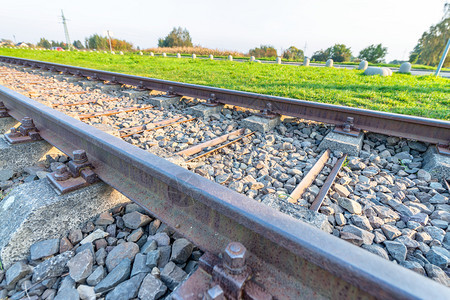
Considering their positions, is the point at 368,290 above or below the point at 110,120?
above

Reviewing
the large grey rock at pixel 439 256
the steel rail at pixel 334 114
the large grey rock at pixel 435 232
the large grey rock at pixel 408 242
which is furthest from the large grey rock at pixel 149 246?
the steel rail at pixel 334 114

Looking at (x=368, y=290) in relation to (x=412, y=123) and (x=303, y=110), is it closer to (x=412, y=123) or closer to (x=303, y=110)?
(x=412, y=123)

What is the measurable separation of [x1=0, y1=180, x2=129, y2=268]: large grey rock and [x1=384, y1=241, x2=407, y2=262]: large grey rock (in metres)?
2.07

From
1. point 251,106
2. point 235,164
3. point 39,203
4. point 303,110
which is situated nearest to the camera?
point 39,203

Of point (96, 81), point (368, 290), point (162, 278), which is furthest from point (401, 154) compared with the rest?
point (96, 81)

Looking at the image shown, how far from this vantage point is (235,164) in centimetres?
→ 273

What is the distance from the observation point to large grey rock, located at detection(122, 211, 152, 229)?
173cm

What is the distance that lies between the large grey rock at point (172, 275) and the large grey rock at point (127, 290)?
0.13m

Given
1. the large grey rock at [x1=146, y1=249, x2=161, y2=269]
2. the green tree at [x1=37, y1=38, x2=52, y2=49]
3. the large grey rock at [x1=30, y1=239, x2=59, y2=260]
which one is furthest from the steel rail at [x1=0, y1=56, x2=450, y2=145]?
the green tree at [x1=37, y1=38, x2=52, y2=49]

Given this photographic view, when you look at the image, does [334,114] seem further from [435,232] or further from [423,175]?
[435,232]

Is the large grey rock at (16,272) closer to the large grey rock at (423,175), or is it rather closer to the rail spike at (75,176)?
the rail spike at (75,176)

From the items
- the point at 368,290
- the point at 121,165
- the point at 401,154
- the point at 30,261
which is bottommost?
the point at 30,261

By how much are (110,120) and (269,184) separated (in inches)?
115

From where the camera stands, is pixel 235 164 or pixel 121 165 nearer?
pixel 121 165
